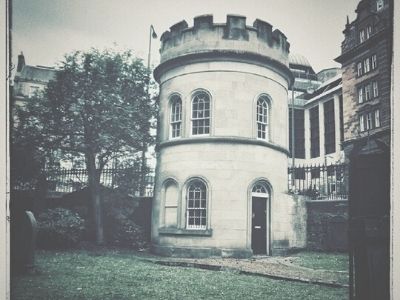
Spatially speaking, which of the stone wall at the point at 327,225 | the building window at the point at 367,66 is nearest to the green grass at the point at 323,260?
the stone wall at the point at 327,225

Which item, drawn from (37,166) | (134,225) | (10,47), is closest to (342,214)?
(134,225)

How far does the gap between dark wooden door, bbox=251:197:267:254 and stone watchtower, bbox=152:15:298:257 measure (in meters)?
0.03

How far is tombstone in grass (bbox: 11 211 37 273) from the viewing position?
22.6ft

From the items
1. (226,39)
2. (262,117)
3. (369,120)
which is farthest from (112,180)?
(369,120)

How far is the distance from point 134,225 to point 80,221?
2128 millimetres

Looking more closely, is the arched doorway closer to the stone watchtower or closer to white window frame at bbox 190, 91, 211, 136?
the stone watchtower

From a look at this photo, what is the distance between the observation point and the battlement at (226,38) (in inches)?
503

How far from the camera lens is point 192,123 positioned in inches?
512

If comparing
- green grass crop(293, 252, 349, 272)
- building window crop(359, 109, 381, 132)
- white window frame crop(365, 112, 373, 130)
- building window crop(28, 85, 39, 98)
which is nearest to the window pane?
green grass crop(293, 252, 349, 272)

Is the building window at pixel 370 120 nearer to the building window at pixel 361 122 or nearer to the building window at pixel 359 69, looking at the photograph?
the building window at pixel 361 122

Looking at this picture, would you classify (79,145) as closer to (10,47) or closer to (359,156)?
(10,47)

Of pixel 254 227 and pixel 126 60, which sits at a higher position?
pixel 126 60

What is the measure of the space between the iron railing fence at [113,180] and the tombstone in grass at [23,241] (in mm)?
4157

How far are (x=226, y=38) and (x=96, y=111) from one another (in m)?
5.09
